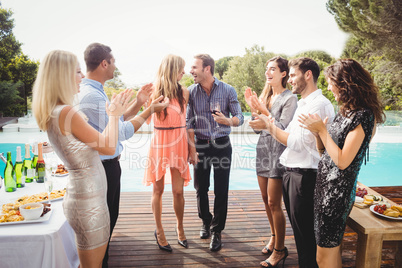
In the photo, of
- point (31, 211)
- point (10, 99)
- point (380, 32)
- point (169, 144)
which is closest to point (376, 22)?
point (380, 32)

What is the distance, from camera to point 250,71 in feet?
79.8

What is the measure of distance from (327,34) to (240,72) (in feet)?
37.4

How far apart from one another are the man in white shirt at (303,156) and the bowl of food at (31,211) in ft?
4.75

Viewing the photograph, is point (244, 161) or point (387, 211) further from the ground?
point (387, 211)

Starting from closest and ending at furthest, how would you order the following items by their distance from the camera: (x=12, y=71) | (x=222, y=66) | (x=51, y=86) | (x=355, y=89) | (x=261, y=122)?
(x=51, y=86), (x=355, y=89), (x=261, y=122), (x=12, y=71), (x=222, y=66)

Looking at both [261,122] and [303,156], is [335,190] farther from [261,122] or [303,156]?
[261,122]

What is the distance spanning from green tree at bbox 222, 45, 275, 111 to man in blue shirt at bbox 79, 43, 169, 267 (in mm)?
21286

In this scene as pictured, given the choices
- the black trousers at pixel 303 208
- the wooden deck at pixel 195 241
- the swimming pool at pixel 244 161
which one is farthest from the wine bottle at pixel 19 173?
the swimming pool at pixel 244 161

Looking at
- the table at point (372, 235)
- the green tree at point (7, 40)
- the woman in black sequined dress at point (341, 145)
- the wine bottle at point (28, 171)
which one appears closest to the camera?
the woman in black sequined dress at point (341, 145)

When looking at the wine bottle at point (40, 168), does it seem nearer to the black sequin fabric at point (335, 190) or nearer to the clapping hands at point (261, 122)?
the clapping hands at point (261, 122)

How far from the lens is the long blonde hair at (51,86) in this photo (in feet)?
4.67

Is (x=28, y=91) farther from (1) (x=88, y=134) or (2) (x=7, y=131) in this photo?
(1) (x=88, y=134)

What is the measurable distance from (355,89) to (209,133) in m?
1.51

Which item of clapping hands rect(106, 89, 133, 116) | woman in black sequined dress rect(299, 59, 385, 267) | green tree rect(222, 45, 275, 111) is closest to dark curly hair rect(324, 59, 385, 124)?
woman in black sequined dress rect(299, 59, 385, 267)
